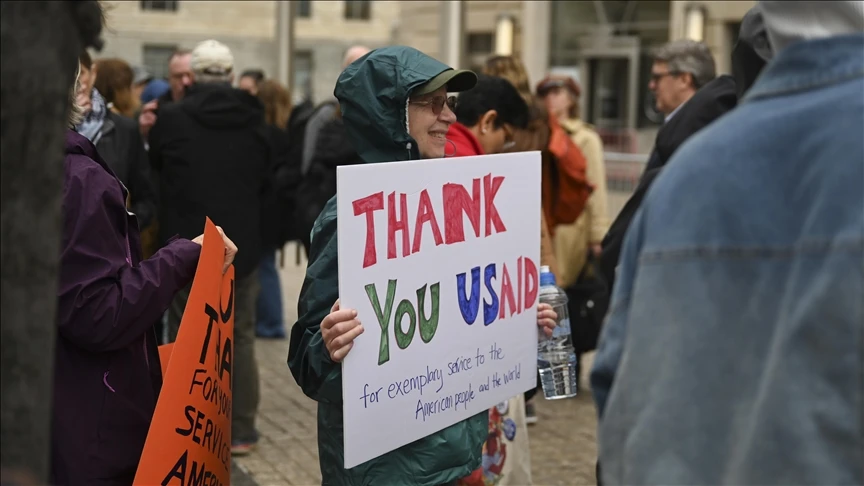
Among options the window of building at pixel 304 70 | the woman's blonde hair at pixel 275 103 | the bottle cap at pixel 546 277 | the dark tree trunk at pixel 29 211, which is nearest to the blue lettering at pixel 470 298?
the bottle cap at pixel 546 277

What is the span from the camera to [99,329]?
2865mm

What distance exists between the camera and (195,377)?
10.4 ft

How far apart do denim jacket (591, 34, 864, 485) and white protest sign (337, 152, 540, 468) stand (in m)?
1.22

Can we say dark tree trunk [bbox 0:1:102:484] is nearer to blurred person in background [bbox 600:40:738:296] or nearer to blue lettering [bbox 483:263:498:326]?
blue lettering [bbox 483:263:498:326]

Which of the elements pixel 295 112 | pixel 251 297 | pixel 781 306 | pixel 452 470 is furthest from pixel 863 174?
pixel 295 112

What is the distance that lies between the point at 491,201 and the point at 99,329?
115 cm

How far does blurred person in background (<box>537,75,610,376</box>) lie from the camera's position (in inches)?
311

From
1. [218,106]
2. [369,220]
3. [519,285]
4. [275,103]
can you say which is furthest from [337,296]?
[275,103]

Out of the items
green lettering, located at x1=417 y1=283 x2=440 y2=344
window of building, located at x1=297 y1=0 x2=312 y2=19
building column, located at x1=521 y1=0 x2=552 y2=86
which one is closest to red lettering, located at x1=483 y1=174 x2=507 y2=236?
green lettering, located at x1=417 y1=283 x2=440 y2=344

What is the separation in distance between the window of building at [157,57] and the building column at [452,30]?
636 cm

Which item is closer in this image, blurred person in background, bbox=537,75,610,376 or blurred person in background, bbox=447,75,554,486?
blurred person in background, bbox=447,75,554,486

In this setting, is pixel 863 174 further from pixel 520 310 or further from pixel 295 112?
pixel 295 112

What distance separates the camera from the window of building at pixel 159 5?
9.05 meters

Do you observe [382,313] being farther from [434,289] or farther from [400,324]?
[434,289]
